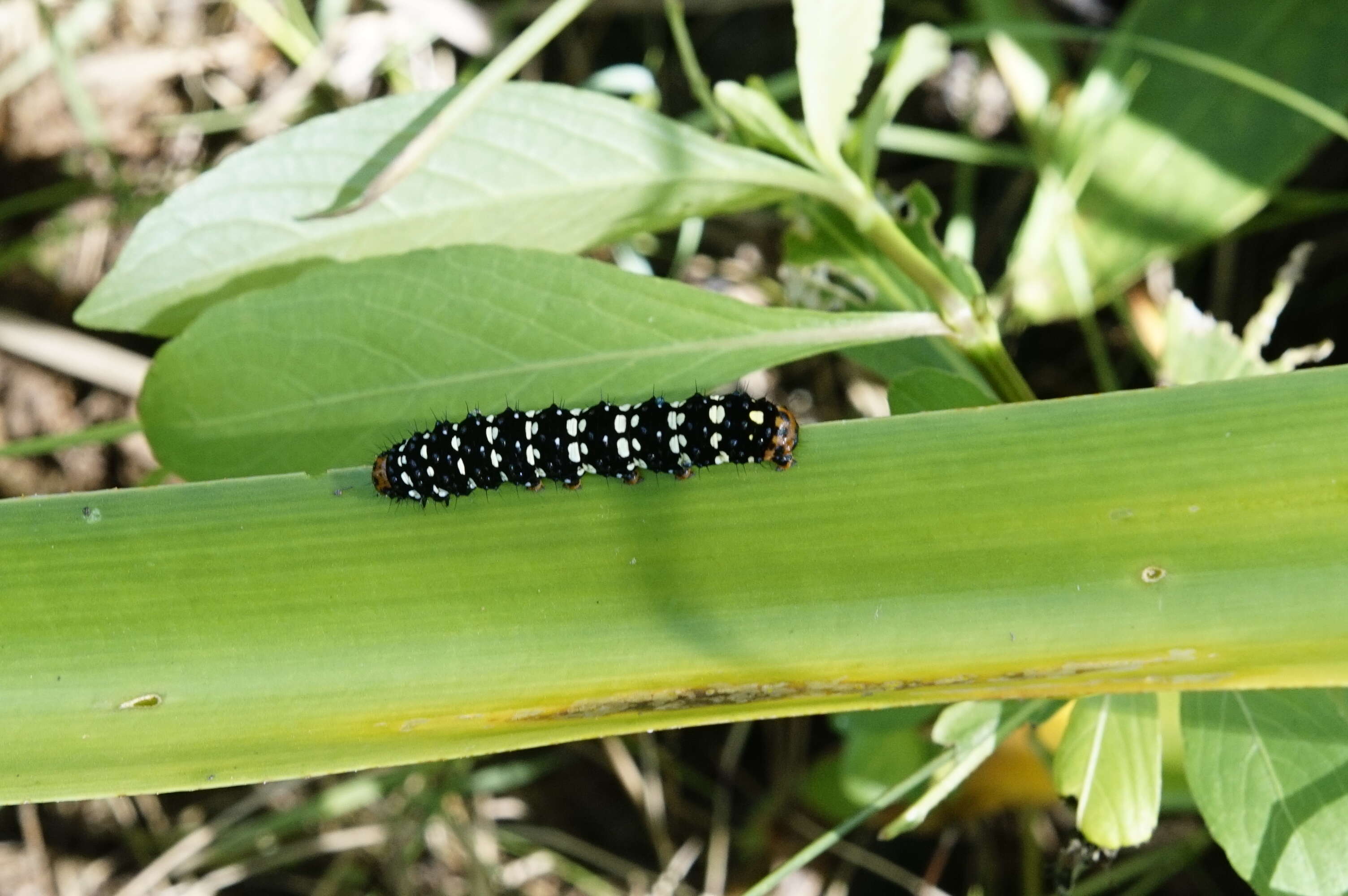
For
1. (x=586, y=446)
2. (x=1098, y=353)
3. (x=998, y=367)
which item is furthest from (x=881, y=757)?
(x=586, y=446)

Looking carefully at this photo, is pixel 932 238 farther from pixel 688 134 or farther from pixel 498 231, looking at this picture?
pixel 498 231

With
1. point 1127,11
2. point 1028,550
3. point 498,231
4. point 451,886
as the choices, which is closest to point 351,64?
point 498,231

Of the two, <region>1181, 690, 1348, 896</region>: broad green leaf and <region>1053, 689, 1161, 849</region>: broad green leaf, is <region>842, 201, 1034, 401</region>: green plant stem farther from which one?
<region>1181, 690, 1348, 896</region>: broad green leaf

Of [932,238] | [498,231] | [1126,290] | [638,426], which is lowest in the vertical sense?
[1126,290]

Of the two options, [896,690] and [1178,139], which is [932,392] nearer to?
[896,690]

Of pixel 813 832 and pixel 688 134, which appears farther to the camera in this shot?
pixel 813 832

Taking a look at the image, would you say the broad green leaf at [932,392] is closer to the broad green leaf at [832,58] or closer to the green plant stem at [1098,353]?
the broad green leaf at [832,58]

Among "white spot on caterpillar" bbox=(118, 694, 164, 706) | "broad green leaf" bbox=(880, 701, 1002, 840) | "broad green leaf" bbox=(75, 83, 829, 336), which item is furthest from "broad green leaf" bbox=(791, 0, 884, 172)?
"white spot on caterpillar" bbox=(118, 694, 164, 706)
